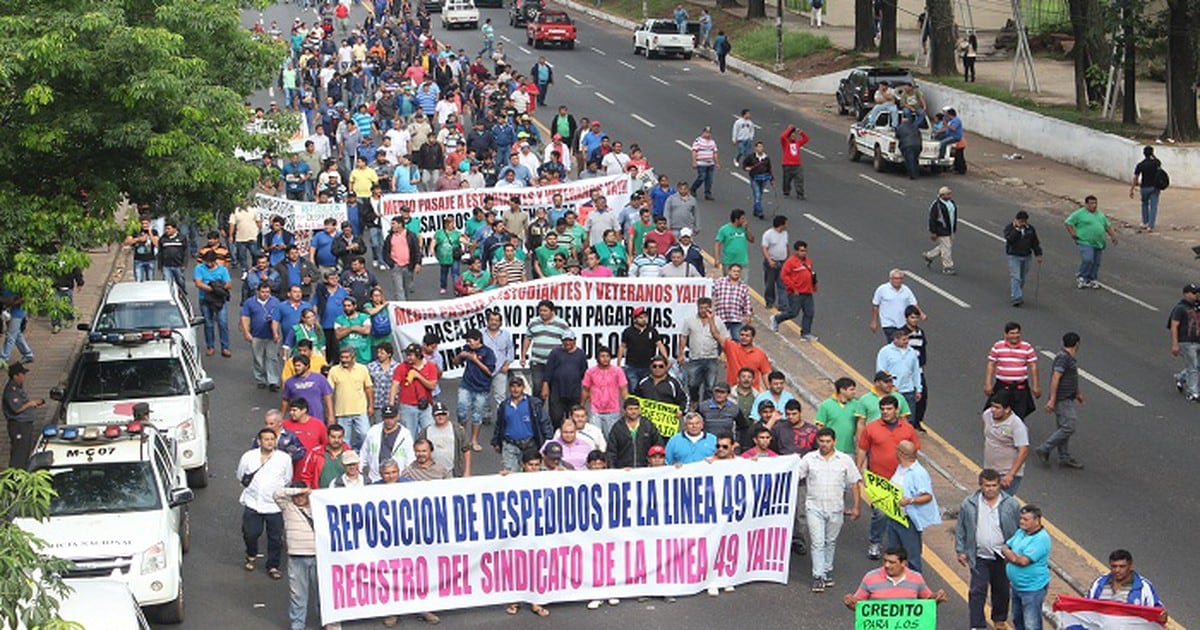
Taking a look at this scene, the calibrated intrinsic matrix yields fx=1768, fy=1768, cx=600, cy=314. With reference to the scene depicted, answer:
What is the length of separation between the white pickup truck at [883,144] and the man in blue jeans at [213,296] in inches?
730

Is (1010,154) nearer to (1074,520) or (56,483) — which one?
(1074,520)

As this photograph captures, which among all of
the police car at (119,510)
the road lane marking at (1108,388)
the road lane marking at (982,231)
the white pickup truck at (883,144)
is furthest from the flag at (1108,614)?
the white pickup truck at (883,144)

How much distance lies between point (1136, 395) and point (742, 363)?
19.3 ft

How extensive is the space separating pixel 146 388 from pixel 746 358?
20.9 ft

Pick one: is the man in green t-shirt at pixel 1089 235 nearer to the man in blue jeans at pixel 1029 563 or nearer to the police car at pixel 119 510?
the man in blue jeans at pixel 1029 563

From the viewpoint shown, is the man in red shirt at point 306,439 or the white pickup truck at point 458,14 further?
the white pickup truck at point 458,14

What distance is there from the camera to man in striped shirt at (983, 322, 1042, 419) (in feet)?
60.7

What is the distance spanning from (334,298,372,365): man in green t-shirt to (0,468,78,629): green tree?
9.85 meters

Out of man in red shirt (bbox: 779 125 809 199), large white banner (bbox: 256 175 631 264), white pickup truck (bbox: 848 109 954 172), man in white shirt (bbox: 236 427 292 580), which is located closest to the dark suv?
white pickup truck (bbox: 848 109 954 172)

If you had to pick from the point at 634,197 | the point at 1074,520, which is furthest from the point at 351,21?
the point at 1074,520

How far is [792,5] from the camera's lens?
74000 millimetres

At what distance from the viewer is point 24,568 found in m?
9.59

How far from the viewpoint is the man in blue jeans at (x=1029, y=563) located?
1353 centimetres

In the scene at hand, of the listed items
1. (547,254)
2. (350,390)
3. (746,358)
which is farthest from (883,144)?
(350,390)
